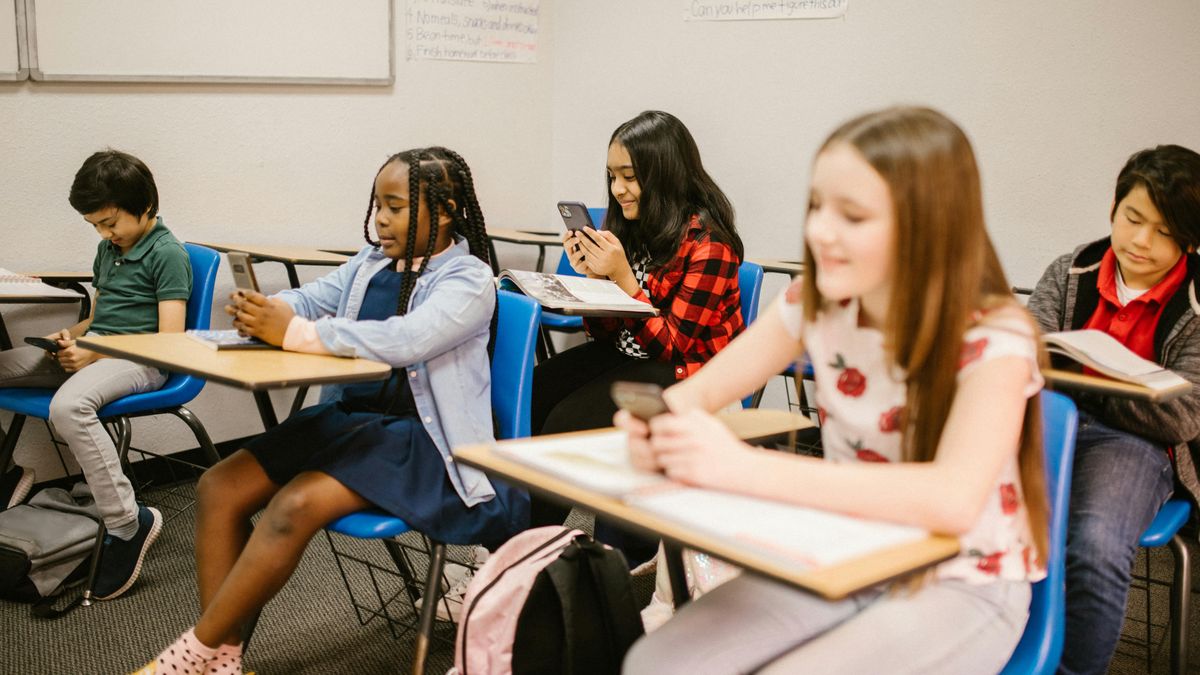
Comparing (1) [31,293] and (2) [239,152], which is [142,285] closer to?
(1) [31,293]

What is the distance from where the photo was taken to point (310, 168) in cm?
334

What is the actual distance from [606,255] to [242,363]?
1059 mm

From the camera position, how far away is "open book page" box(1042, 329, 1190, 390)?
1524mm

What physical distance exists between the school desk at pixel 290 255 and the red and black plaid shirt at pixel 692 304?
3.24 feet

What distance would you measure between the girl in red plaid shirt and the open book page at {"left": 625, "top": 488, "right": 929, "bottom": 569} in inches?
51.0

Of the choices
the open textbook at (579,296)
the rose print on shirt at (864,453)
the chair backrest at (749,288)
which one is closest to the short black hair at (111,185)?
the open textbook at (579,296)

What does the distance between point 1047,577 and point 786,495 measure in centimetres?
49

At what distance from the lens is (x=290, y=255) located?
9.34 ft

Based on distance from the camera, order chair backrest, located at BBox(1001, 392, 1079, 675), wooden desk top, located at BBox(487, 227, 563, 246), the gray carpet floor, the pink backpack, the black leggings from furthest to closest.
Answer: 1. wooden desk top, located at BBox(487, 227, 563, 246)
2. the black leggings
3. the gray carpet floor
4. the pink backpack
5. chair backrest, located at BBox(1001, 392, 1079, 675)

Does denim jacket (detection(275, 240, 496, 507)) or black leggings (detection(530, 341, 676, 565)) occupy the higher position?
denim jacket (detection(275, 240, 496, 507))

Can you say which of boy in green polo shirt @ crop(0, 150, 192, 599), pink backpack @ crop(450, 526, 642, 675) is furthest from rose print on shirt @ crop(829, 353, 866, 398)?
boy in green polo shirt @ crop(0, 150, 192, 599)

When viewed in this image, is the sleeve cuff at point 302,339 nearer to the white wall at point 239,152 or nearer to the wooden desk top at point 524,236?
the white wall at point 239,152

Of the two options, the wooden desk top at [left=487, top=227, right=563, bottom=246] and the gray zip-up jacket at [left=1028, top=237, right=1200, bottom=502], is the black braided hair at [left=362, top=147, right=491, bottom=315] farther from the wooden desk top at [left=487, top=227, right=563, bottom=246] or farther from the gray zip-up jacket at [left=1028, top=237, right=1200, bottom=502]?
the wooden desk top at [left=487, top=227, right=563, bottom=246]

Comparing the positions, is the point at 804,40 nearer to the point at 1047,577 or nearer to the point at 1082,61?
the point at 1082,61
